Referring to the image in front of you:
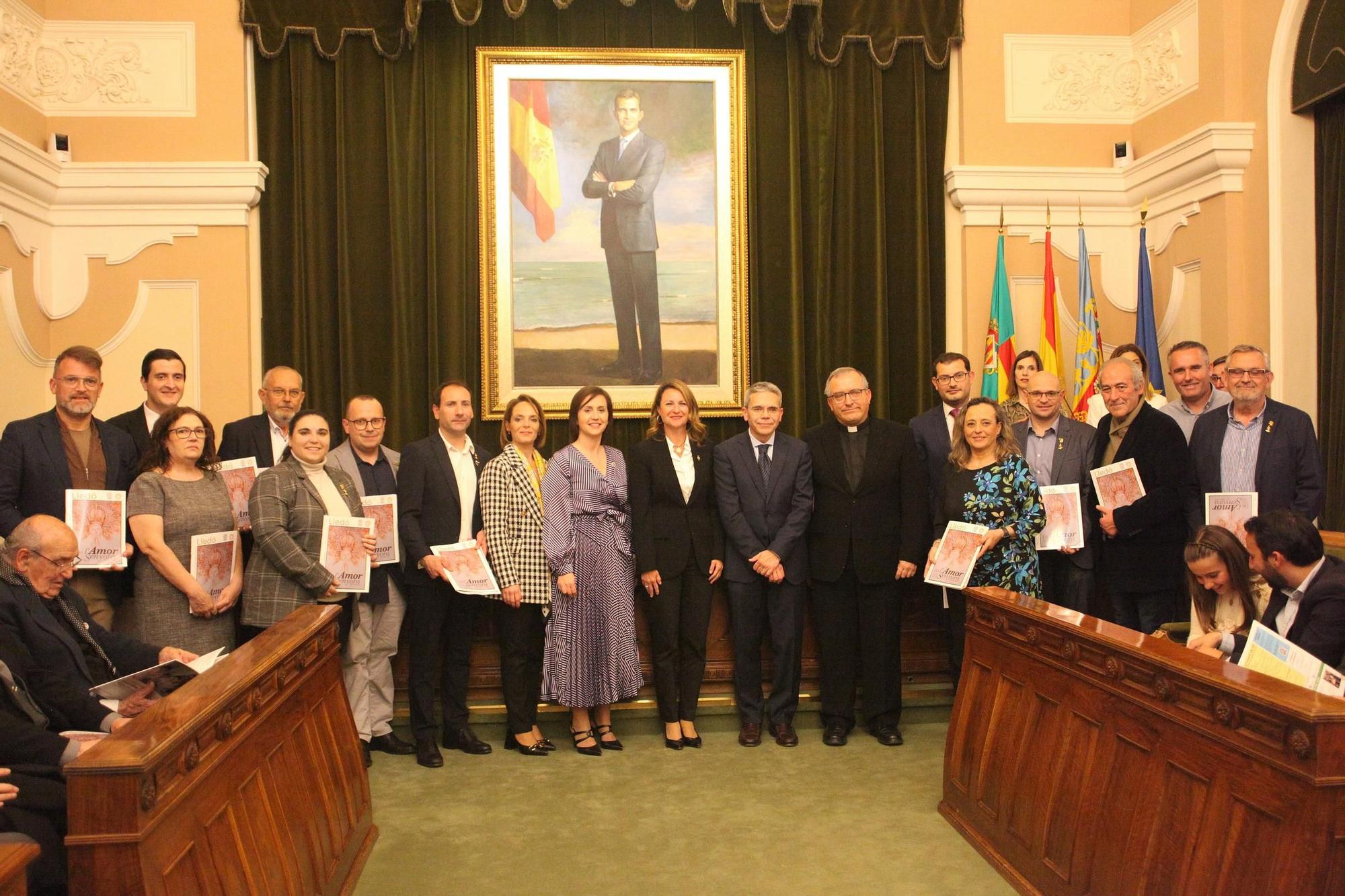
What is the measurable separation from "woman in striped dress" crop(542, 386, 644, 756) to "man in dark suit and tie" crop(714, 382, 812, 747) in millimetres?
468

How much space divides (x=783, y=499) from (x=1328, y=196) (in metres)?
3.15

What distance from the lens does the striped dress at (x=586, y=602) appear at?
14.2ft

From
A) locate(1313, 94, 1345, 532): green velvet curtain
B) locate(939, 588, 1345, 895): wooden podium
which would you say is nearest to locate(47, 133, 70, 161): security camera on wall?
locate(939, 588, 1345, 895): wooden podium

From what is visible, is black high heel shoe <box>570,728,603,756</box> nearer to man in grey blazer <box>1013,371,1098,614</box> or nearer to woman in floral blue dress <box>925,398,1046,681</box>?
woman in floral blue dress <box>925,398,1046,681</box>

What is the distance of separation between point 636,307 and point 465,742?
296cm

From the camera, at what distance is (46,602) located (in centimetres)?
277

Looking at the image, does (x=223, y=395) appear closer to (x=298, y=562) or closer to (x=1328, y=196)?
(x=298, y=562)

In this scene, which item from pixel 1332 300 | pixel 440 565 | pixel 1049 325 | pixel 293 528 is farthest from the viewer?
pixel 1049 325

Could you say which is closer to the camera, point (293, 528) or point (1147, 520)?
point (293, 528)

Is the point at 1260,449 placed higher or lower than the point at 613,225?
lower

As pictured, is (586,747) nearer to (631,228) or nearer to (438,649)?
(438,649)

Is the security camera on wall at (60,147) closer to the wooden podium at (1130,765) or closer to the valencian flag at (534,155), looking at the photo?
the valencian flag at (534,155)

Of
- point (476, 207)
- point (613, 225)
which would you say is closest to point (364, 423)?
point (476, 207)

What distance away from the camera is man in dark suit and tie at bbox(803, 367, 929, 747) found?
4.43 meters
